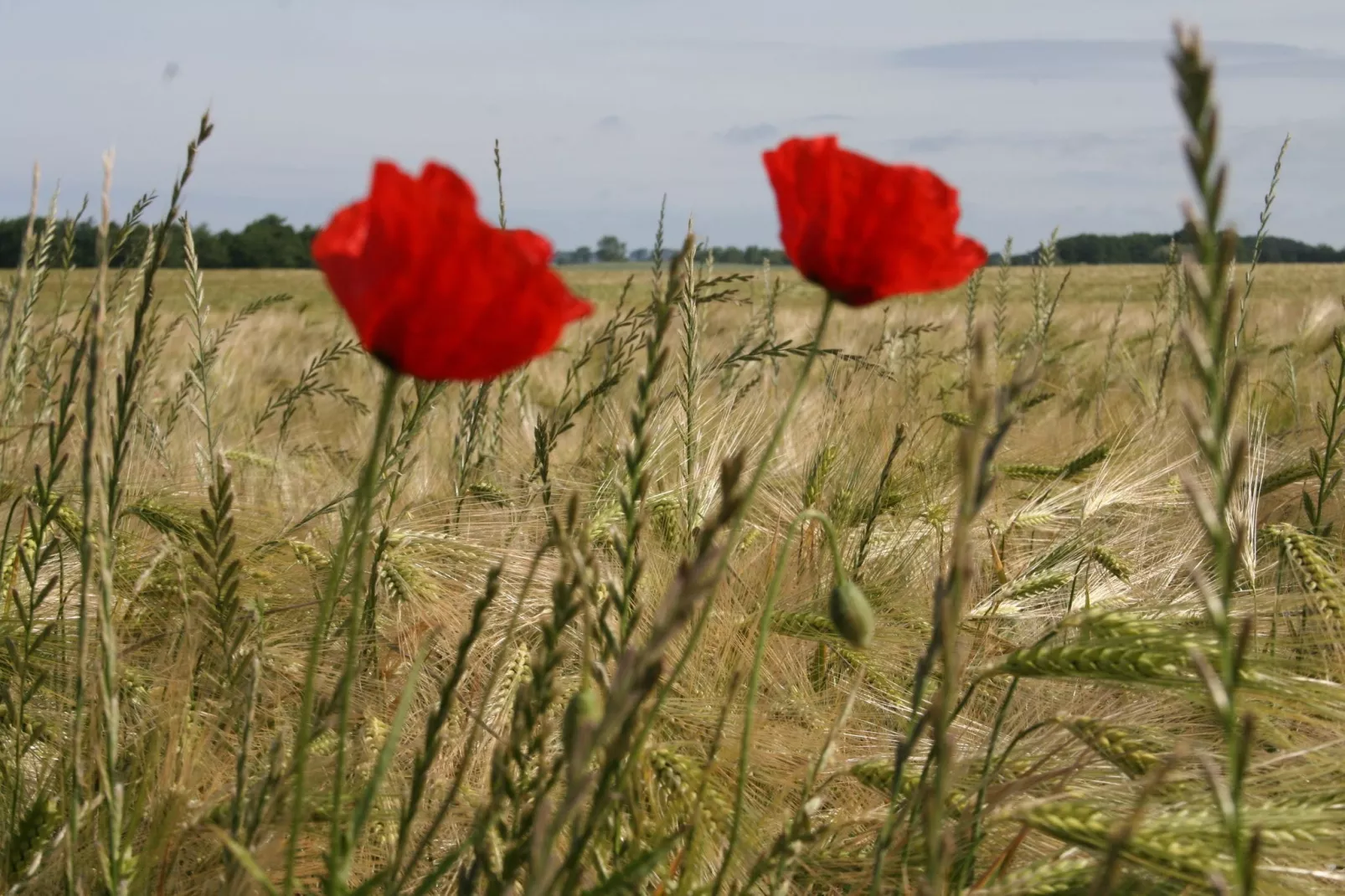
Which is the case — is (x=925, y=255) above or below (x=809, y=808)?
above

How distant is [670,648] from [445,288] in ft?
3.35

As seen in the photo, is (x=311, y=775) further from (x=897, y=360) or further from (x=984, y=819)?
(x=897, y=360)

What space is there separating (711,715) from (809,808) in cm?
56

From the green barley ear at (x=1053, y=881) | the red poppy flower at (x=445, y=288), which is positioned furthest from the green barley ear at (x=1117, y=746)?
the red poppy flower at (x=445, y=288)

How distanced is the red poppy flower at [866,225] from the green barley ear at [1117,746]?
428 mm

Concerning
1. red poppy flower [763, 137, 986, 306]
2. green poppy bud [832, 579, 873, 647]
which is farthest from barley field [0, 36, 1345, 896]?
red poppy flower [763, 137, 986, 306]

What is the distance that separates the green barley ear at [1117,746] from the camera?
1.07 m

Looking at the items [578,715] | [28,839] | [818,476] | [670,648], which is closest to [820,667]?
[670,648]

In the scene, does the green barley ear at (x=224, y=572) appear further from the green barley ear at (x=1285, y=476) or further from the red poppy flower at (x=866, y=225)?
the green barley ear at (x=1285, y=476)

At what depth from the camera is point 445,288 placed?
66 centimetres

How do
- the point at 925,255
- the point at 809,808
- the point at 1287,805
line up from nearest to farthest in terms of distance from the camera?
the point at 809,808
the point at 925,255
the point at 1287,805

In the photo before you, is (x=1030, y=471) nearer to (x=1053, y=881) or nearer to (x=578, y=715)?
(x=1053, y=881)

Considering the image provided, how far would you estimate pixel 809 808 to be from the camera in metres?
0.81

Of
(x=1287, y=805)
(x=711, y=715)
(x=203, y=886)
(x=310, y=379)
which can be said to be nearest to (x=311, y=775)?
(x=203, y=886)
